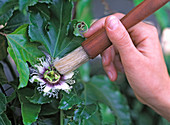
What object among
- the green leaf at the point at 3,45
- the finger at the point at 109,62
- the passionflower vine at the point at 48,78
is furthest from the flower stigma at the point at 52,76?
the finger at the point at 109,62

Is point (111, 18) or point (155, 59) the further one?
point (155, 59)

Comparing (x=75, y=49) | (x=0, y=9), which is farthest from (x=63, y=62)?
(x=0, y=9)

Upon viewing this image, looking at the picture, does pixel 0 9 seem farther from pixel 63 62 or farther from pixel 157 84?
pixel 157 84

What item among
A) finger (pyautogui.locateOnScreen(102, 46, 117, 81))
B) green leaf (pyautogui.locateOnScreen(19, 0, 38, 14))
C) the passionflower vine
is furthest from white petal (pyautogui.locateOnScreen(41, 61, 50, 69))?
finger (pyautogui.locateOnScreen(102, 46, 117, 81))

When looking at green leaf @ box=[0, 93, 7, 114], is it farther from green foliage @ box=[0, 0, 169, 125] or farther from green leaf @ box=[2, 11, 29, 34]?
green leaf @ box=[2, 11, 29, 34]

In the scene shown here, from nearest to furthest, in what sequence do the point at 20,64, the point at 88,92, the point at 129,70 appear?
1. the point at 20,64
2. the point at 129,70
3. the point at 88,92
